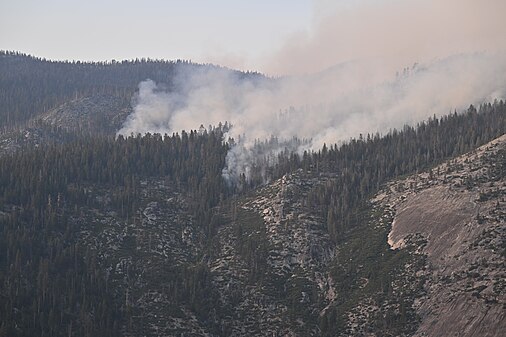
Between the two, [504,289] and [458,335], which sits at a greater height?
[504,289]

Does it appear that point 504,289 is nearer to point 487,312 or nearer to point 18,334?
point 487,312

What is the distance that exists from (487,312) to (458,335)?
9.81m

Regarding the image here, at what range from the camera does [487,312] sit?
192125 millimetres

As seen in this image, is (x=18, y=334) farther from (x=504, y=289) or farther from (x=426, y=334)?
(x=504, y=289)

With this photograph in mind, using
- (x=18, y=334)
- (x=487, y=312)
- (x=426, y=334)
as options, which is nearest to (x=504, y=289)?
(x=487, y=312)

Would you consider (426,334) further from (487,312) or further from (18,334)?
(18,334)

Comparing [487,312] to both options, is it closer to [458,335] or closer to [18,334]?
[458,335]

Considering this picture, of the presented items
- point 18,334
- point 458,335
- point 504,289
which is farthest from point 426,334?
point 18,334

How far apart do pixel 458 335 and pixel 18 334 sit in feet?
391

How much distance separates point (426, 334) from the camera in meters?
199

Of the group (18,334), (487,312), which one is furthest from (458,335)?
(18,334)

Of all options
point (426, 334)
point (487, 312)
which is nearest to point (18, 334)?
point (426, 334)

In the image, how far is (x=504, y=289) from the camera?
197500mm

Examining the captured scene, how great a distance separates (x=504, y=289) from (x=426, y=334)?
964 inches
